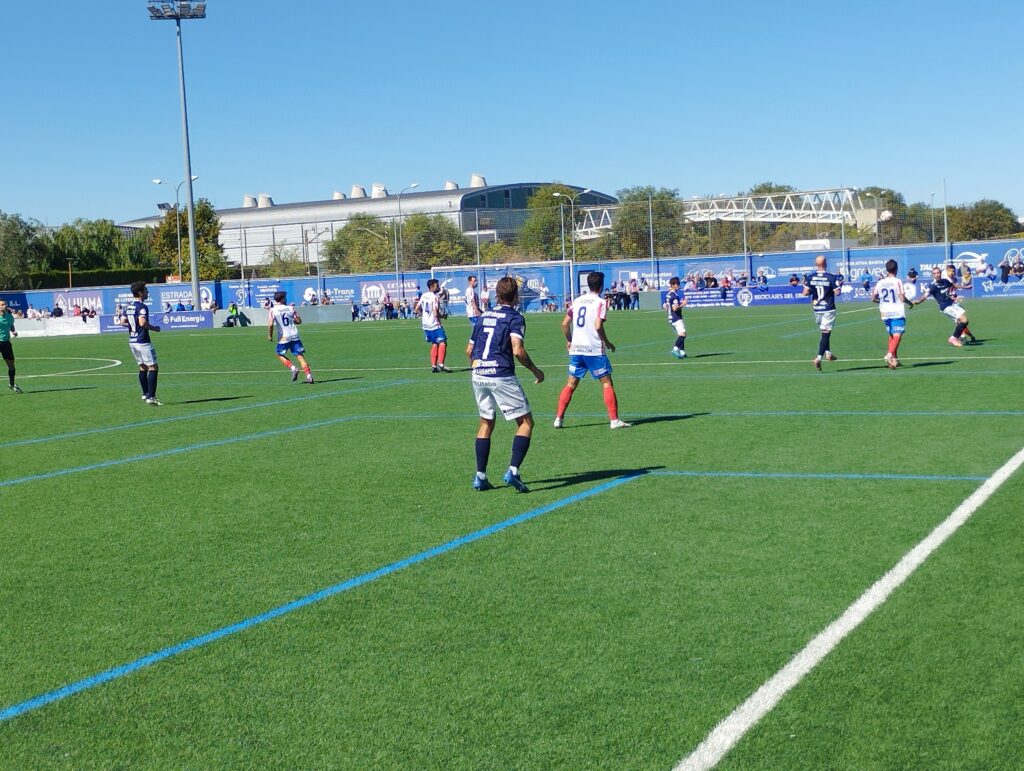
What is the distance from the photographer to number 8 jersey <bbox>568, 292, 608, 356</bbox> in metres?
13.5

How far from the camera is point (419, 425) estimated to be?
47.3 feet

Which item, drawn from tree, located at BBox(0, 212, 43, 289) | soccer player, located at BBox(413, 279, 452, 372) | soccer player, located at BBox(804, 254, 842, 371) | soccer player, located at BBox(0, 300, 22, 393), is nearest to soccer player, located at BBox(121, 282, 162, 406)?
soccer player, located at BBox(0, 300, 22, 393)

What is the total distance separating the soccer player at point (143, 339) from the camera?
57.0ft

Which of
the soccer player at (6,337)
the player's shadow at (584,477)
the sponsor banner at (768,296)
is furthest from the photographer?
the sponsor banner at (768,296)

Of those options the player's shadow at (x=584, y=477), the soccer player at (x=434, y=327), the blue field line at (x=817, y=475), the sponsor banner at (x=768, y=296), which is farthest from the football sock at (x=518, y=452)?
the sponsor banner at (x=768, y=296)

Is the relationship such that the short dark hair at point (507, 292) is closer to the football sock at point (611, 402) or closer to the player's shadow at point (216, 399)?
the football sock at point (611, 402)

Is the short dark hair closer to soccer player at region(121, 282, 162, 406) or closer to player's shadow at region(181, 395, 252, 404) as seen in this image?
soccer player at region(121, 282, 162, 406)

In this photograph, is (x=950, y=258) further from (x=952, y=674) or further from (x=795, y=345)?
(x=952, y=674)

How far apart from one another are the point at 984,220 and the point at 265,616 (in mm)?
108332

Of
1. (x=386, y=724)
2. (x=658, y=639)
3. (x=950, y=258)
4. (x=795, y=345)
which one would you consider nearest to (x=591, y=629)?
(x=658, y=639)

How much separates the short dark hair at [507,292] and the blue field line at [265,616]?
1.77 m

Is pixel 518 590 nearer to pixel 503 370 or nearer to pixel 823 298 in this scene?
pixel 503 370

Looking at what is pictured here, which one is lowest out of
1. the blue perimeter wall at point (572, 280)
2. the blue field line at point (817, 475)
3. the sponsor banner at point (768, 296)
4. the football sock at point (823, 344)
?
the blue field line at point (817, 475)

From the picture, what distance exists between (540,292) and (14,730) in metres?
57.6
